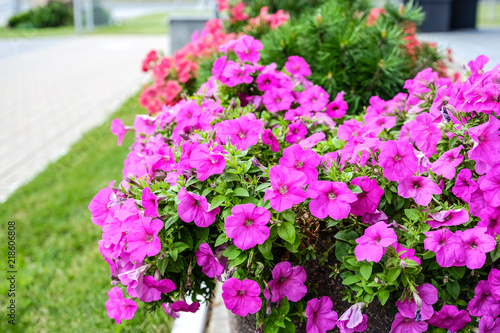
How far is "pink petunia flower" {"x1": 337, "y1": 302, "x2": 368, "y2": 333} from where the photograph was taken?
140 centimetres

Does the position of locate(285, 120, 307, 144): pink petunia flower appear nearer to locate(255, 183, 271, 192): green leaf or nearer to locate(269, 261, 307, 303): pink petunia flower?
locate(255, 183, 271, 192): green leaf

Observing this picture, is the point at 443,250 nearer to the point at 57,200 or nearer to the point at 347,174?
the point at 347,174

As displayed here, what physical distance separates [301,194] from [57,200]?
3.48 meters

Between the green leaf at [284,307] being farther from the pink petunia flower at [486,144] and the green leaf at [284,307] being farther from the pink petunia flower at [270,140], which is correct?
the pink petunia flower at [486,144]

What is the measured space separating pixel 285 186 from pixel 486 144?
1.88ft

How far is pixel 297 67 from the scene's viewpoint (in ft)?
7.78

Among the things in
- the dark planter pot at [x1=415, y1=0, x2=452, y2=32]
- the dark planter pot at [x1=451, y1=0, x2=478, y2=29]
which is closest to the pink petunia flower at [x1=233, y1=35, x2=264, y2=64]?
the dark planter pot at [x1=415, y1=0, x2=452, y2=32]

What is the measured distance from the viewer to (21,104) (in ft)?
26.8

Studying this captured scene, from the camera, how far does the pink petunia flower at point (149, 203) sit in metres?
1.49

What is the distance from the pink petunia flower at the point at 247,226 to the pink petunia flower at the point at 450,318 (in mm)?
546

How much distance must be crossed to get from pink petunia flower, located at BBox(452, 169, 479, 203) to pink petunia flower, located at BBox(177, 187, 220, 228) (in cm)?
70

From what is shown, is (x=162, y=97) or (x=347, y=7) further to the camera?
(x=347, y=7)

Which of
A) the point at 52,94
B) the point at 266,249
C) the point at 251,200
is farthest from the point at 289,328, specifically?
the point at 52,94

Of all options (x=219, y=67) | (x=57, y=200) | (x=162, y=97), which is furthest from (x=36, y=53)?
(x=219, y=67)
